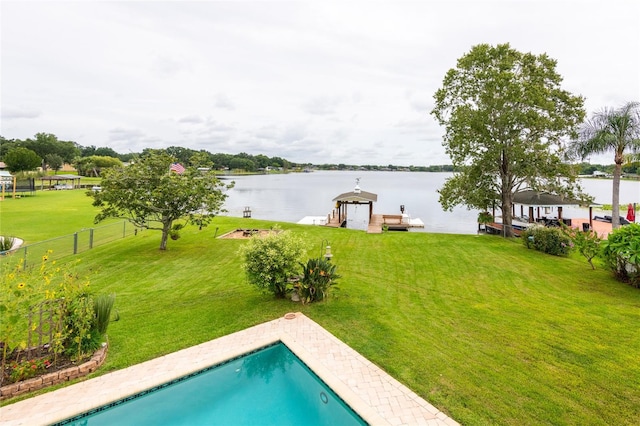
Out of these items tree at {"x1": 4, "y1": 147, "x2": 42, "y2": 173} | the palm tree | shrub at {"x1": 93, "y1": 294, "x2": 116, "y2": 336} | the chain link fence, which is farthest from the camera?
tree at {"x1": 4, "y1": 147, "x2": 42, "y2": 173}

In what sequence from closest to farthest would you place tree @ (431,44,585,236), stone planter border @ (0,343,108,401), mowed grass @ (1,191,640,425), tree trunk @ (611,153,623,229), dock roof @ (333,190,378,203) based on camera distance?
mowed grass @ (1,191,640,425), stone planter border @ (0,343,108,401), tree trunk @ (611,153,623,229), tree @ (431,44,585,236), dock roof @ (333,190,378,203)

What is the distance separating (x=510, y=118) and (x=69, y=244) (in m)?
19.0

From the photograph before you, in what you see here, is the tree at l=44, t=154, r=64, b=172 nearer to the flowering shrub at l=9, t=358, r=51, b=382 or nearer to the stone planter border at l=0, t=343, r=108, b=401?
the flowering shrub at l=9, t=358, r=51, b=382

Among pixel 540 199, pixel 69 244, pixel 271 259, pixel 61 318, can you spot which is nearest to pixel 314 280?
pixel 271 259

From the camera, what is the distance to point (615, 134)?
12.3 metres

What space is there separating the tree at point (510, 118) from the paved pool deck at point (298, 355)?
13543 millimetres

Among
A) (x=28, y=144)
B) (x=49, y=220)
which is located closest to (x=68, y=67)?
(x=49, y=220)

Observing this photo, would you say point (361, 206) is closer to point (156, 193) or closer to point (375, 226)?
point (375, 226)

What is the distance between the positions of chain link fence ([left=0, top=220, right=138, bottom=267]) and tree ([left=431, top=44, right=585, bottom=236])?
16.9 metres

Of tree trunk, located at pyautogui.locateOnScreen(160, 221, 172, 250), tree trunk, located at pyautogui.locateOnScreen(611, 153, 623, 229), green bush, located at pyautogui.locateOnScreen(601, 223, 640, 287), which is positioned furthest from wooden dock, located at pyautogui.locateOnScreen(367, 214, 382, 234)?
green bush, located at pyautogui.locateOnScreen(601, 223, 640, 287)

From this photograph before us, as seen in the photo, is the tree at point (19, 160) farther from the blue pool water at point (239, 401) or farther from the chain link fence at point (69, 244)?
the blue pool water at point (239, 401)

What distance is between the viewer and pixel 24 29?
38.4 ft

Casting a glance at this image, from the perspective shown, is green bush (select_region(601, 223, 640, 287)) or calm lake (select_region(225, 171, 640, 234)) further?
calm lake (select_region(225, 171, 640, 234))

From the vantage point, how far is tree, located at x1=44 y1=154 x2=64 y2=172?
205 ft
